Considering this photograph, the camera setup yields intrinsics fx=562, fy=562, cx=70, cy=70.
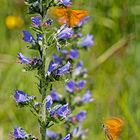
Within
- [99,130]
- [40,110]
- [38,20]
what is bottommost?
[99,130]

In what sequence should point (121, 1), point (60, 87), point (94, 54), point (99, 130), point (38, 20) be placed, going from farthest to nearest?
1. point (121, 1)
2. point (94, 54)
3. point (60, 87)
4. point (99, 130)
5. point (38, 20)

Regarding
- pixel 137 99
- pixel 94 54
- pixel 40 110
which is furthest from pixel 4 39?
pixel 40 110

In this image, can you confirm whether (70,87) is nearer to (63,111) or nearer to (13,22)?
(63,111)

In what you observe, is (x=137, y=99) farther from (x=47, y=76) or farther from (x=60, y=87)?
(x=47, y=76)

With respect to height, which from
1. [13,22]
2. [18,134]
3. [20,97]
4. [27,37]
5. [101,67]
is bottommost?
[101,67]

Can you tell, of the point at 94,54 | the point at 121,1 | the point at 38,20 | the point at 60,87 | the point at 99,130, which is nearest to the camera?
the point at 38,20

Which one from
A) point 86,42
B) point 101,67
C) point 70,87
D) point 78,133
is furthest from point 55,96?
point 101,67

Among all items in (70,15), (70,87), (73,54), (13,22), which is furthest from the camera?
(13,22)

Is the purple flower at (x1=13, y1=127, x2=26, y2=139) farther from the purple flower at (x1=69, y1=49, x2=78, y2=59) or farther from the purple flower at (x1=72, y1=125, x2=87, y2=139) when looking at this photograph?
the purple flower at (x1=72, y1=125, x2=87, y2=139)
